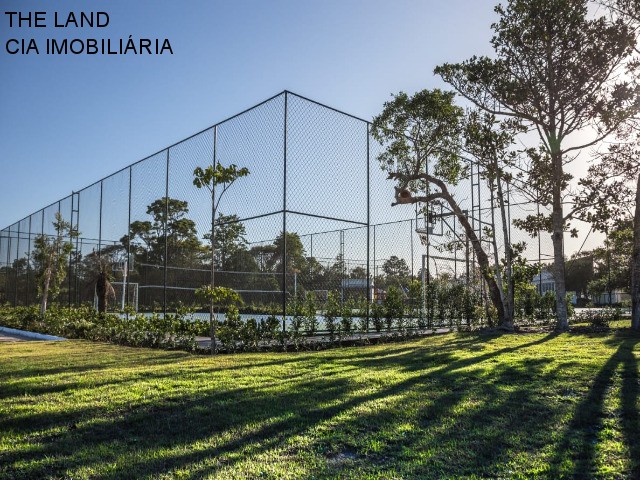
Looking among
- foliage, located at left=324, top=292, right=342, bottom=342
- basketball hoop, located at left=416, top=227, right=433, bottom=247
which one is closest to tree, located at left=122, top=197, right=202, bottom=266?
foliage, located at left=324, top=292, right=342, bottom=342

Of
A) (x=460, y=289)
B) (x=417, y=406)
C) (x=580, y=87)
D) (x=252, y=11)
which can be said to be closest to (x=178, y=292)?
(x=460, y=289)

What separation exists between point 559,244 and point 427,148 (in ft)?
11.6

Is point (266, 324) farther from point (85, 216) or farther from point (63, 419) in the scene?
point (85, 216)

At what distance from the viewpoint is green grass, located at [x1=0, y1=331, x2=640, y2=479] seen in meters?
2.26

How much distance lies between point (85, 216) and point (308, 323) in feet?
33.2

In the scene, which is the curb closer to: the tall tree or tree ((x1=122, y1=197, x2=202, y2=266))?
tree ((x1=122, y1=197, x2=202, y2=266))

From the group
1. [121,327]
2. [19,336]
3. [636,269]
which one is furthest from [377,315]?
[19,336]

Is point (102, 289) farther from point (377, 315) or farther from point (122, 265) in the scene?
point (377, 315)

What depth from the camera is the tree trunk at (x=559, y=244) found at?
870 centimetres

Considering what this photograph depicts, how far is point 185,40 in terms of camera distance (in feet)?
26.3

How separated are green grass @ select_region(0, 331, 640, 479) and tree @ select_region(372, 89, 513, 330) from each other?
5600 millimetres

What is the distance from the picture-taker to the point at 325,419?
299 centimetres

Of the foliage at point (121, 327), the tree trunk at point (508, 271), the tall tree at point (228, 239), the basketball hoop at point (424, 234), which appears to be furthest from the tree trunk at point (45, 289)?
the tree trunk at point (508, 271)

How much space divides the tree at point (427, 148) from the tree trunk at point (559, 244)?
1.36m
